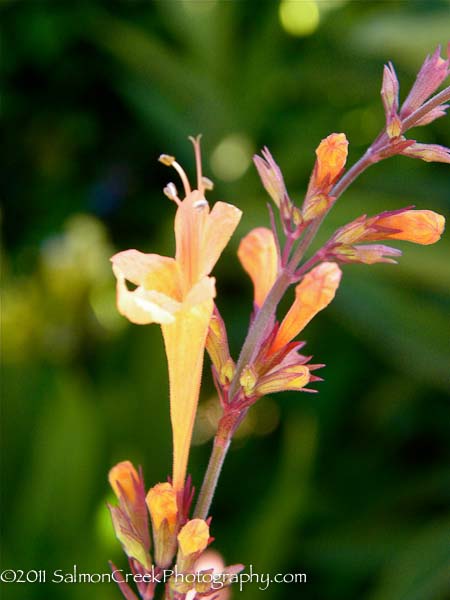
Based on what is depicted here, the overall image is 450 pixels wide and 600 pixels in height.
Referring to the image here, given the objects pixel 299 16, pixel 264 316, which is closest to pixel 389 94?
pixel 264 316

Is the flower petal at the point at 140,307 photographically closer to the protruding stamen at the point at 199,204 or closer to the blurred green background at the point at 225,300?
the protruding stamen at the point at 199,204

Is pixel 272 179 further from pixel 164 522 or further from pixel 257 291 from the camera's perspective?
pixel 164 522

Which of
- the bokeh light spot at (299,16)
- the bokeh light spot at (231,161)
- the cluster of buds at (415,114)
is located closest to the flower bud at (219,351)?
the cluster of buds at (415,114)

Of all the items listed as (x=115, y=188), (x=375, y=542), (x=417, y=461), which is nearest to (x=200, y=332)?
(x=375, y=542)

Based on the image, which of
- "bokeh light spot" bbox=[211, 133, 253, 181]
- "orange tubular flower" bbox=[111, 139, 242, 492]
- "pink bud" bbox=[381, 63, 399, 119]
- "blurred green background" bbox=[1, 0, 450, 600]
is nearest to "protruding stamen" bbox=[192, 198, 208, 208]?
"orange tubular flower" bbox=[111, 139, 242, 492]

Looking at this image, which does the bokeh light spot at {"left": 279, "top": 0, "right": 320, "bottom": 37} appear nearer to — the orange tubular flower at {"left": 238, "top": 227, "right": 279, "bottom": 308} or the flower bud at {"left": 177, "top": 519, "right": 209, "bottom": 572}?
the orange tubular flower at {"left": 238, "top": 227, "right": 279, "bottom": 308}

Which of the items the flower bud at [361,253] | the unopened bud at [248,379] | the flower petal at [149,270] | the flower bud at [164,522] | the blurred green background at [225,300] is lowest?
the flower bud at [164,522]
